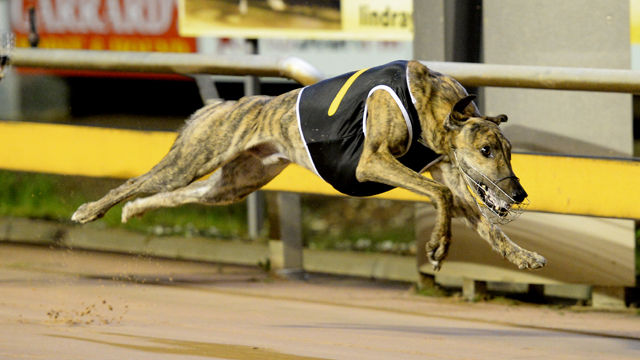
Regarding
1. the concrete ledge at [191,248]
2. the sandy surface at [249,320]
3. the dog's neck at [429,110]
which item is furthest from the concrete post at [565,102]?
the dog's neck at [429,110]

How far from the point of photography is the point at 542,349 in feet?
14.7

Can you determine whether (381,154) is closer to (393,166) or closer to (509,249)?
(393,166)

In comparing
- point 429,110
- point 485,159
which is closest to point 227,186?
point 429,110

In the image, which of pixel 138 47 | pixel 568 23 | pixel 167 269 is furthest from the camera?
pixel 138 47

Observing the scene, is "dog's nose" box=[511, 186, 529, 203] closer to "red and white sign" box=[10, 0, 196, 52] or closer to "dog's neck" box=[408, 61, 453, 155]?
"dog's neck" box=[408, 61, 453, 155]

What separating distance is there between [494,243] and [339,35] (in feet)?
9.65

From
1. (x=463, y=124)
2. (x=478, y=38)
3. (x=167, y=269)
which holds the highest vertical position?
(x=478, y=38)

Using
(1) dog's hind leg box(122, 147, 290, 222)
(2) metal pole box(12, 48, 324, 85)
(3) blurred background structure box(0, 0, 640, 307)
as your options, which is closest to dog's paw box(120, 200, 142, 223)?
(1) dog's hind leg box(122, 147, 290, 222)

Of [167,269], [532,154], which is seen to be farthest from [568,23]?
[167,269]

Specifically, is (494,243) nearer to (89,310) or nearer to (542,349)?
(542,349)

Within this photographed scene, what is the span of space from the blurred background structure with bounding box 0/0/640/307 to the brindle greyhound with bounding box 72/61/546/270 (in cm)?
124

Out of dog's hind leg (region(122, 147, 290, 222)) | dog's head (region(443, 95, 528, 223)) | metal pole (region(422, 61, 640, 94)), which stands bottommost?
dog's hind leg (region(122, 147, 290, 222))

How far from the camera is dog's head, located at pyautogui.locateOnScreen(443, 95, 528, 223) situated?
12.1 feet

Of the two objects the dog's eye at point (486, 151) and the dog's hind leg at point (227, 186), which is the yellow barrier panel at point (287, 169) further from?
the dog's eye at point (486, 151)
